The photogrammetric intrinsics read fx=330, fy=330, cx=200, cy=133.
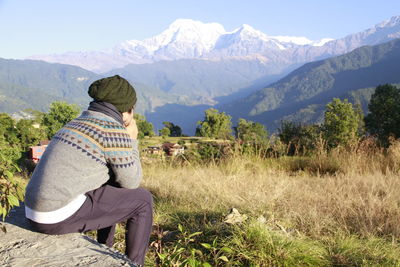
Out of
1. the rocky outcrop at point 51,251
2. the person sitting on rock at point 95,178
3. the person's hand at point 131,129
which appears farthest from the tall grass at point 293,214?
the person's hand at point 131,129

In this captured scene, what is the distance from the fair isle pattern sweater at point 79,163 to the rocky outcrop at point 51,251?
0.22 metres

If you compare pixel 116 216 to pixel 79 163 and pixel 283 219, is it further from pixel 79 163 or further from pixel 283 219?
pixel 283 219

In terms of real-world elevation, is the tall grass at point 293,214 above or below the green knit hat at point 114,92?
below

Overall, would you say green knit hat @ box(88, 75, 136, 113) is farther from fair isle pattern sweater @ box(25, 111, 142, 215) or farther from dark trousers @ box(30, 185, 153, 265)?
dark trousers @ box(30, 185, 153, 265)

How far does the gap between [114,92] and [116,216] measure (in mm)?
875

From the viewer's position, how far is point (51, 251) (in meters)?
1.96

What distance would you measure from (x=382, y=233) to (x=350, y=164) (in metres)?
3.12

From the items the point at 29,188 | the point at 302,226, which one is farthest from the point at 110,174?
the point at 302,226

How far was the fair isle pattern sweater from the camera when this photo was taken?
79.1 inches

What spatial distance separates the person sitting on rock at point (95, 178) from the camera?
2.02m

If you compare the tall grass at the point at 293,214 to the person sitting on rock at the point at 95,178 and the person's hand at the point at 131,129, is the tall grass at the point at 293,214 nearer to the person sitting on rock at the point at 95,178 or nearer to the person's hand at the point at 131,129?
the person sitting on rock at the point at 95,178

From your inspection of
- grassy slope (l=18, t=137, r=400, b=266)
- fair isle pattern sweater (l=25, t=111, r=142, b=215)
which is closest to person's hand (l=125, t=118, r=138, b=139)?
fair isle pattern sweater (l=25, t=111, r=142, b=215)

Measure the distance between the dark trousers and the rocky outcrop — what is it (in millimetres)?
81

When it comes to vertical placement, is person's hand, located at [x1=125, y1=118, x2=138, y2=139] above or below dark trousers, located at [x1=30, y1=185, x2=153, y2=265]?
above
